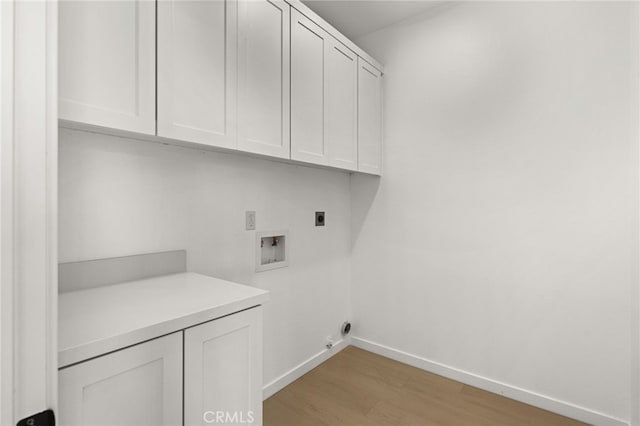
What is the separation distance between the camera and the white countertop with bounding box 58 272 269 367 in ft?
2.60

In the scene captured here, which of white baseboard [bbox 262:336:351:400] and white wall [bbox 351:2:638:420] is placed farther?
white baseboard [bbox 262:336:351:400]

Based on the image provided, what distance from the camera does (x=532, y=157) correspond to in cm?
199

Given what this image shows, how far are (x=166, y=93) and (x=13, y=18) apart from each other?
66cm

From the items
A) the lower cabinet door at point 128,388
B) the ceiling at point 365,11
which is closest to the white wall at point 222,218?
the lower cabinet door at point 128,388

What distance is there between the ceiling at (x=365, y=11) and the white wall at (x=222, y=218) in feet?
3.81

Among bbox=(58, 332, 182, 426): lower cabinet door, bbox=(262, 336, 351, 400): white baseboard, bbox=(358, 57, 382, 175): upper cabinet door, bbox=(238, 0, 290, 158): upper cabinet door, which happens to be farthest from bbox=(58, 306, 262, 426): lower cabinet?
bbox=(358, 57, 382, 175): upper cabinet door

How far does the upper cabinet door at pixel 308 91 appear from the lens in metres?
1.79

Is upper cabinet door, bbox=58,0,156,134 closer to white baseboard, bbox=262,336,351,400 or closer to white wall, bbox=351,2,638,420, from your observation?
white baseboard, bbox=262,336,351,400

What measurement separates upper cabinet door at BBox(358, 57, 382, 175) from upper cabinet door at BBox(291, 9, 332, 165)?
0.42 meters

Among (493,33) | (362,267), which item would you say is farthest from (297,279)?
(493,33)

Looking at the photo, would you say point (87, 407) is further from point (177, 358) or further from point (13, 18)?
point (13, 18)

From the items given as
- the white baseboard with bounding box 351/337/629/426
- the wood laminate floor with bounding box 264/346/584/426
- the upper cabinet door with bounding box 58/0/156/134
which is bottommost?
the wood laminate floor with bounding box 264/346/584/426

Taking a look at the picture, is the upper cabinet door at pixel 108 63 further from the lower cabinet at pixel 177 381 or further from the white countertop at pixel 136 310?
the lower cabinet at pixel 177 381

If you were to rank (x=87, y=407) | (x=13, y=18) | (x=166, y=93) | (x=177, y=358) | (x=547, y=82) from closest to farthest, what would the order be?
1. (x=13, y=18)
2. (x=87, y=407)
3. (x=177, y=358)
4. (x=166, y=93)
5. (x=547, y=82)
